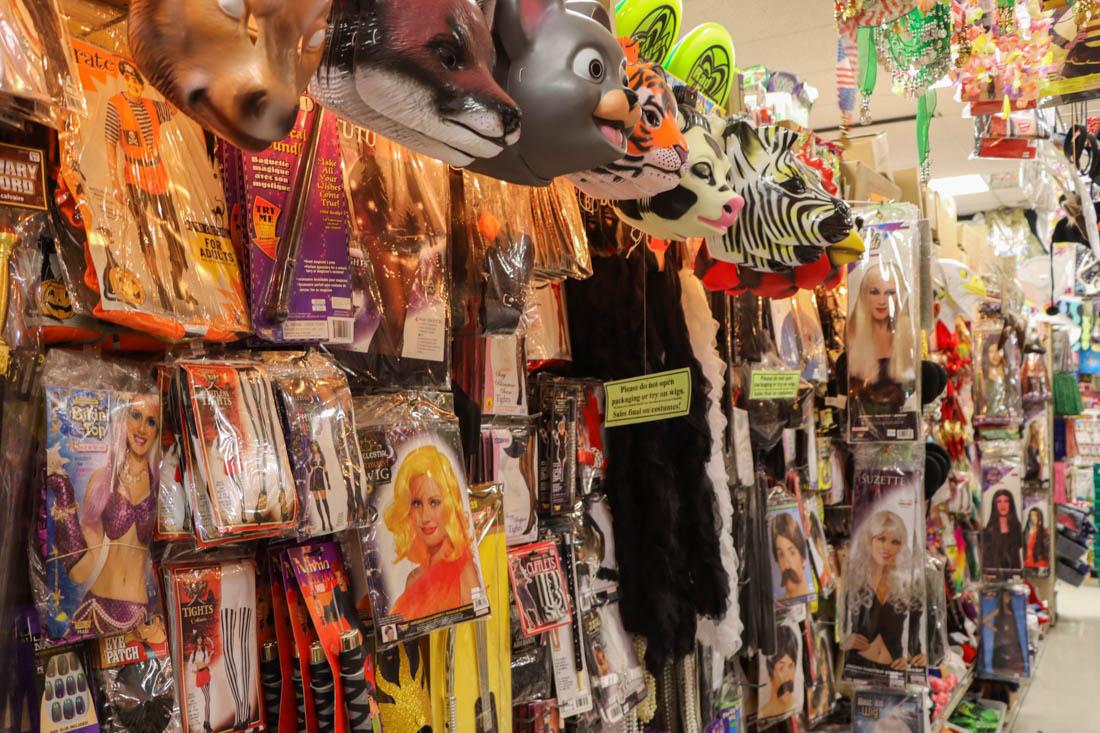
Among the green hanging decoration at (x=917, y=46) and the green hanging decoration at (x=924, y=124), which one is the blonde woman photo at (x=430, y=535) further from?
the green hanging decoration at (x=924, y=124)

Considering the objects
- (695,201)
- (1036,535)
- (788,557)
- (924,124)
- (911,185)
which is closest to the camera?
(695,201)

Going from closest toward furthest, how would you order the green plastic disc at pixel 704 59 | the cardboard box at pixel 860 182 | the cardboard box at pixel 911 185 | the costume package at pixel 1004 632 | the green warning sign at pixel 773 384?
1. the green plastic disc at pixel 704 59
2. the green warning sign at pixel 773 384
3. the cardboard box at pixel 860 182
4. the cardboard box at pixel 911 185
5. the costume package at pixel 1004 632

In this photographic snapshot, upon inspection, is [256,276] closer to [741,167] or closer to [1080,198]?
[741,167]

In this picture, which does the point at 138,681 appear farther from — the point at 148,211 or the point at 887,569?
the point at 887,569

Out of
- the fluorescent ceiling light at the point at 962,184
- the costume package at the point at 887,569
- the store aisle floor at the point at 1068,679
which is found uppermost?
the fluorescent ceiling light at the point at 962,184

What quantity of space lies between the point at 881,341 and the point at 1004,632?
2625mm

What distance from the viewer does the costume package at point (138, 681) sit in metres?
0.89

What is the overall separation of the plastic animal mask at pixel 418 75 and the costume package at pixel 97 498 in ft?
1.24

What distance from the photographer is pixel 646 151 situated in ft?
3.67

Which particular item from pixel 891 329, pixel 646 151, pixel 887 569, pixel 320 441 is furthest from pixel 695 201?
pixel 887 569

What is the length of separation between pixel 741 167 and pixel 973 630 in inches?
152

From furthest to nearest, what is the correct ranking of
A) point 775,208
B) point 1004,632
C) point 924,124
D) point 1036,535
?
1. point 1036,535
2. point 1004,632
3. point 924,124
4. point 775,208

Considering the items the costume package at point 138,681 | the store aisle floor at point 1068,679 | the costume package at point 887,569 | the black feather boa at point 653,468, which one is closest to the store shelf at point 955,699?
the store aisle floor at point 1068,679

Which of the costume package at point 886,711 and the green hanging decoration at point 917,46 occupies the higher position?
the green hanging decoration at point 917,46
